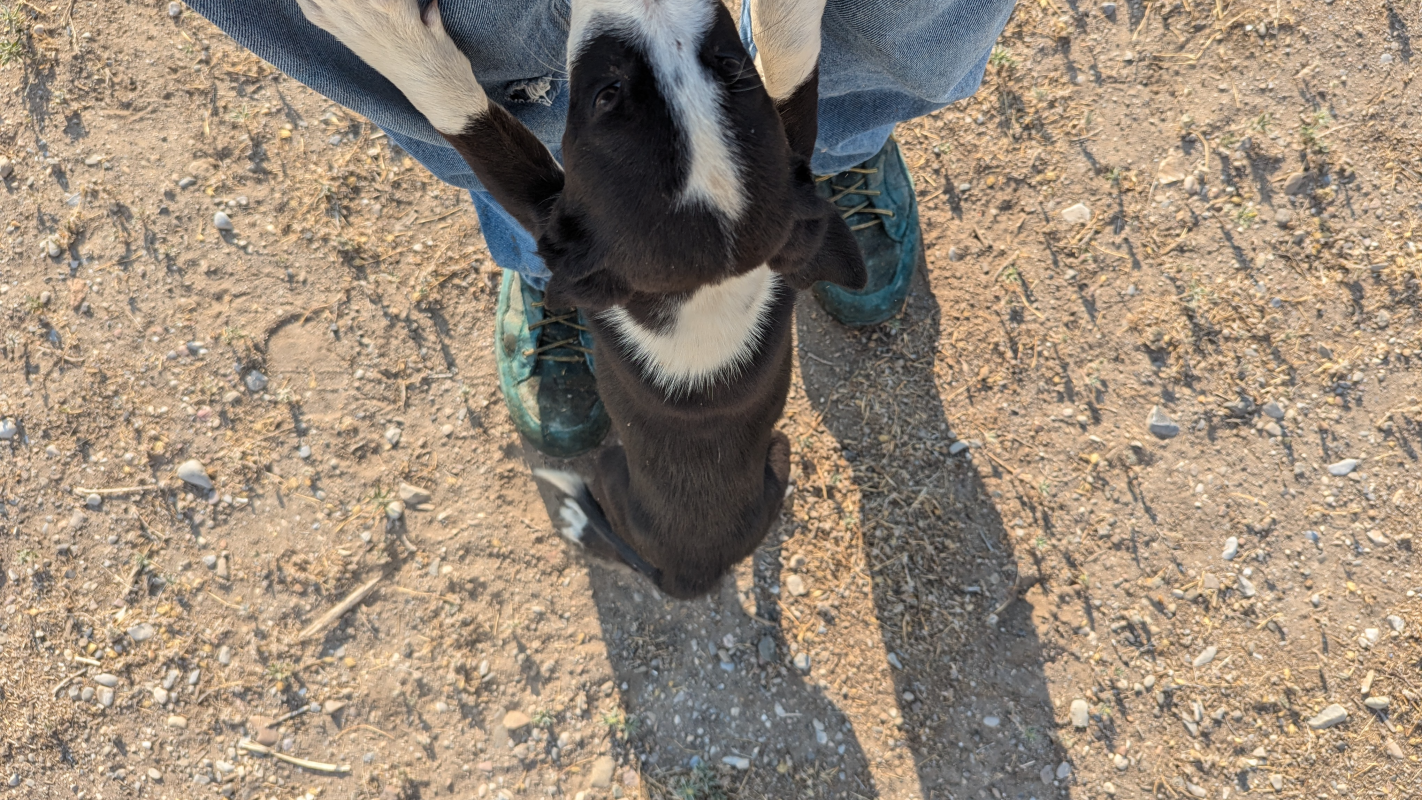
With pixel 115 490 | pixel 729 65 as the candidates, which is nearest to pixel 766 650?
Result: pixel 729 65

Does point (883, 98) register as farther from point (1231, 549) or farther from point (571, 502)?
point (1231, 549)

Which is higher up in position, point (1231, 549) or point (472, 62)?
point (472, 62)

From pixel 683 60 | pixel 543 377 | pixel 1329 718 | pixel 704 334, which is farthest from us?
pixel 543 377

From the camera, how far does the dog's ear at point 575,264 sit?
2.15 metres

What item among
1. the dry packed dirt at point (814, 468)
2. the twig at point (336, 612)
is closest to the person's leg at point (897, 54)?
the dry packed dirt at point (814, 468)

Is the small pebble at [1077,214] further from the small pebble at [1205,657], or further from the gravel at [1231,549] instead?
the small pebble at [1205,657]

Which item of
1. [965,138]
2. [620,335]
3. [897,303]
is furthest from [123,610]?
[965,138]

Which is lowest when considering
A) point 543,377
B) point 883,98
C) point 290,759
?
point 290,759

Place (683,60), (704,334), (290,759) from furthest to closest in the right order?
(290,759) → (704,334) → (683,60)

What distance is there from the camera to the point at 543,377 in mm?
3660

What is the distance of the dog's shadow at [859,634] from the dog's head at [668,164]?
1631mm

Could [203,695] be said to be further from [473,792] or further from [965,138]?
[965,138]

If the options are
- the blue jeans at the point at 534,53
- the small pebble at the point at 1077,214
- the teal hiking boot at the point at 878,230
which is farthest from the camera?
the small pebble at the point at 1077,214

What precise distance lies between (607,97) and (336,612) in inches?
108
